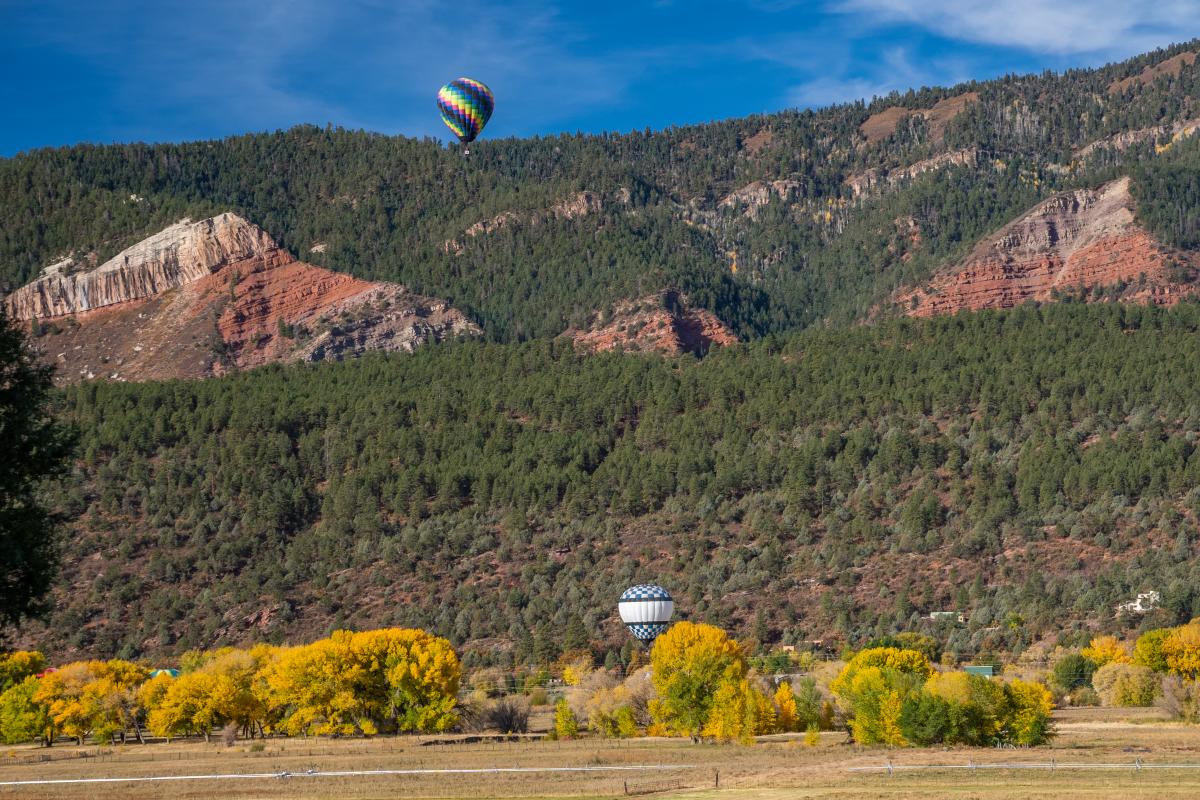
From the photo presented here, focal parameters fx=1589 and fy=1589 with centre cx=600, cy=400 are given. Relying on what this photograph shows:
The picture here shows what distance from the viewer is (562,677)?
102 meters

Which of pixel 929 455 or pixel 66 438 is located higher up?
pixel 929 455

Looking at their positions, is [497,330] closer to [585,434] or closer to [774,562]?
[585,434]

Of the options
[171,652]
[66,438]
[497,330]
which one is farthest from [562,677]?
[497,330]

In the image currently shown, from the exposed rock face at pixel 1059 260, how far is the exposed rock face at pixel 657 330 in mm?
23093

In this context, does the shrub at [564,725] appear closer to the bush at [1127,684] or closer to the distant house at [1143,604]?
the bush at [1127,684]

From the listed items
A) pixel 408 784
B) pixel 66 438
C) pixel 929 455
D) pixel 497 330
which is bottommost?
pixel 408 784

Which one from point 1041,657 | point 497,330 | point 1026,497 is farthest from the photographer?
point 497,330

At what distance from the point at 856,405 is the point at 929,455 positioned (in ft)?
41.4

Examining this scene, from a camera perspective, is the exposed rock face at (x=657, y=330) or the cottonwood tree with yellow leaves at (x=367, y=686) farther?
the exposed rock face at (x=657, y=330)

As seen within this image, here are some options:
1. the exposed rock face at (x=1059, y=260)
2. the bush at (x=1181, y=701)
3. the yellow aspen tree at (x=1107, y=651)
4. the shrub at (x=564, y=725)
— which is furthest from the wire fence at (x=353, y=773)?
the exposed rock face at (x=1059, y=260)

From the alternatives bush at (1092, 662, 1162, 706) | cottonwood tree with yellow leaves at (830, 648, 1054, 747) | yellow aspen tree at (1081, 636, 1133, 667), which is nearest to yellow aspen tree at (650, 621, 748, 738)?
cottonwood tree with yellow leaves at (830, 648, 1054, 747)

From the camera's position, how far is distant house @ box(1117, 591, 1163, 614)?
99875mm

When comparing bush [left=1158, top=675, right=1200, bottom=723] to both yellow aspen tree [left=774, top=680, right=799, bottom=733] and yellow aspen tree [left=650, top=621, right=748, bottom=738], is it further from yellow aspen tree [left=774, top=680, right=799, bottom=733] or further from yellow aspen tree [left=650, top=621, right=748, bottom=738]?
yellow aspen tree [left=650, top=621, right=748, bottom=738]

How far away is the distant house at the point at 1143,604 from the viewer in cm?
9988
